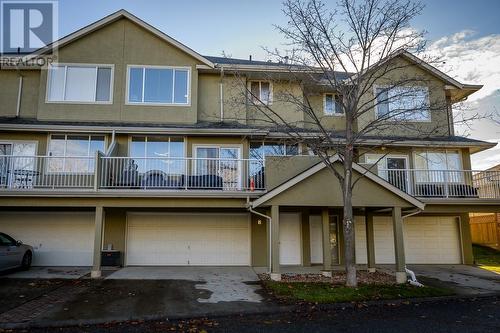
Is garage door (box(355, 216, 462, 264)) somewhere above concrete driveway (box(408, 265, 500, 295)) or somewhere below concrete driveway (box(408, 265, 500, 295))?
above

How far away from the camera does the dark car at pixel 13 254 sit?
1291 cm

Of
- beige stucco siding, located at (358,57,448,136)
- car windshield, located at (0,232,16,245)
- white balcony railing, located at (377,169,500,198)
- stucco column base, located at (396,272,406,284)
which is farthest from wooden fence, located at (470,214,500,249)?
car windshield, located at (0,232,16,245)

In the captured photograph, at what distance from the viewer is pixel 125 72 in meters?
16.8

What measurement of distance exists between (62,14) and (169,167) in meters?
8.55

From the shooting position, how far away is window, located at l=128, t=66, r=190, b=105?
1673cm

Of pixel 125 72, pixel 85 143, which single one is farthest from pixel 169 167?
pixel 125 72

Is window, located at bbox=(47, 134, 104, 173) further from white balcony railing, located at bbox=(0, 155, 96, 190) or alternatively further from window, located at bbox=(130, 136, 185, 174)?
window, located at bbox=(130, 136, 185, 174)

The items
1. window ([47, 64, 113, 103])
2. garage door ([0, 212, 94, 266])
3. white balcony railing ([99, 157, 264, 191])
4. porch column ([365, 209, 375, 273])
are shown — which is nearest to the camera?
white balcony railing ([99, 157, 264, 191])

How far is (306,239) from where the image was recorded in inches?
649

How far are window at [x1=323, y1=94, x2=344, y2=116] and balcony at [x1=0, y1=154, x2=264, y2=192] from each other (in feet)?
17.2

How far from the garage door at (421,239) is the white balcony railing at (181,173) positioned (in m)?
5.92

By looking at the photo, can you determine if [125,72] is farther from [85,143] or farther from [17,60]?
[17,60]

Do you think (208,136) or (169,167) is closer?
(169,167)

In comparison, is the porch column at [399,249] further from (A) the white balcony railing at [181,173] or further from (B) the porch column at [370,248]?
(A) the white balcony railing at [181,173]
